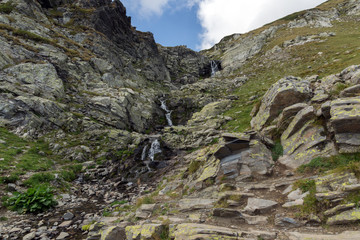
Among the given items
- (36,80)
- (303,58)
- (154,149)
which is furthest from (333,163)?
(303,58)

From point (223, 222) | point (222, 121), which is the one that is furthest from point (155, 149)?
point (223, 222)

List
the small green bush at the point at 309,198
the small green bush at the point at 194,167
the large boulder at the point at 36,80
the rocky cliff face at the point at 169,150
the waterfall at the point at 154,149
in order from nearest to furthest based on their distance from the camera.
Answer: the small green bush at the point at 309,198 < the rocky cliff face at the point at 169,150 < the small green bush at the point at 194,167 < the waterfall at the point at 154,149 < the large boulder at the point at 36,80

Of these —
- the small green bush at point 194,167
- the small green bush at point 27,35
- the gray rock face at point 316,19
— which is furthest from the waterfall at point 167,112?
the gray rock face at point 316,19

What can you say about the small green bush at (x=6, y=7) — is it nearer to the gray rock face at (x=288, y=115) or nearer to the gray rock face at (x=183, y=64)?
the gray rock face at (x=183, y=64)

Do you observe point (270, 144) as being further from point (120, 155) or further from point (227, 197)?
point (120, 155)

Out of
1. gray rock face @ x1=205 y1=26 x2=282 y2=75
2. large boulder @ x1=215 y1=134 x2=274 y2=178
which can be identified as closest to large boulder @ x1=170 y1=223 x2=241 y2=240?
large boulder @ x1=215 y1=134 x2=274 y2=178

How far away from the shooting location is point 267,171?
38.6ft

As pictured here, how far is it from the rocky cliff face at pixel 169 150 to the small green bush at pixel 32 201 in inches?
43.3

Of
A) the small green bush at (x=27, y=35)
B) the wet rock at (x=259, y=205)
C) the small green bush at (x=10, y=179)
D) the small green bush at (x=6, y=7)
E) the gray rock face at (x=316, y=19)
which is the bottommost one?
the wet rock at (x=259, y=205)

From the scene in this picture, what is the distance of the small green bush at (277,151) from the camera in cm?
1297

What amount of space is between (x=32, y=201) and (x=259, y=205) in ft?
52.5

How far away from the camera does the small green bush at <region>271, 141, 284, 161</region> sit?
1297 centimetres

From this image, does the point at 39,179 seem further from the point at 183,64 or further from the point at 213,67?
the point at 213,67

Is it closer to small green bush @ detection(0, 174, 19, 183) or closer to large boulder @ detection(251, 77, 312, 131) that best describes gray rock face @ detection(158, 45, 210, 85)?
large boulder @ detection(251, 77, 312, 131)
